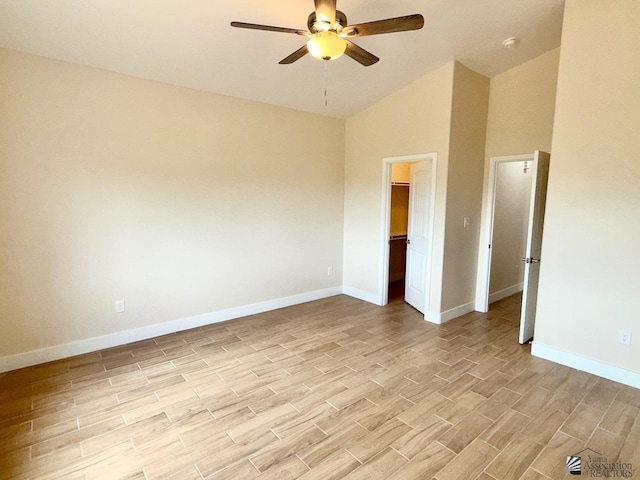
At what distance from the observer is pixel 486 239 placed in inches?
176

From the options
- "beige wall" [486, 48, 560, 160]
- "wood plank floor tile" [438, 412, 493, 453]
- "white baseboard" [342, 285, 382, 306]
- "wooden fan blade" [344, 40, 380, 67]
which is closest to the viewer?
"wood plank floor tile" [438, 412, 493, 453]

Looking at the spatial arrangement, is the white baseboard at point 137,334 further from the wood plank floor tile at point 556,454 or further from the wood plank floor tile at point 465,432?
the wood plank floor tile at point 556,454

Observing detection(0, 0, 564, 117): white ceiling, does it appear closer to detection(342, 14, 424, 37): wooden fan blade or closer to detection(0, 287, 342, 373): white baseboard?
detection(342, 14, 424, 37): wooden fan blade

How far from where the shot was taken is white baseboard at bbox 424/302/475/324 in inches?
164

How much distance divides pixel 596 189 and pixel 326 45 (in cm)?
264

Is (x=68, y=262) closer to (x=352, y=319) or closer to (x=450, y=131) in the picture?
(x=352, y=319)

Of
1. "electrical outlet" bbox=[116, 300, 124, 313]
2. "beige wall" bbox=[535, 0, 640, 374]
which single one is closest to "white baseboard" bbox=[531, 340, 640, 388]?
"beige wall" bbox=[535, 0, 640, 374]

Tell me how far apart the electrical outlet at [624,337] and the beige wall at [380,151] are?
5.63 ft

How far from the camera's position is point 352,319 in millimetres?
4344

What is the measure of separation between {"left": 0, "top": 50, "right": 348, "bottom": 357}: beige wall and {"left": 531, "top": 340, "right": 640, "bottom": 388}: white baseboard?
3.07m

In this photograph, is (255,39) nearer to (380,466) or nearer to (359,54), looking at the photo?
(359,54)

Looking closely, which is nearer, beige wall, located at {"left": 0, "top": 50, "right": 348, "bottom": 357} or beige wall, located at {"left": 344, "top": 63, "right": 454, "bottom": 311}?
beige wall, located at {"left": 0, "top": 50, "right": 348, "bottom": 357}

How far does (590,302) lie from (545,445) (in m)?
1.51

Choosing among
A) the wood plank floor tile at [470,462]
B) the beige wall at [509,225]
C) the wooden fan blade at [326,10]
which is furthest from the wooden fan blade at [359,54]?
the beige wall at [509,225]
